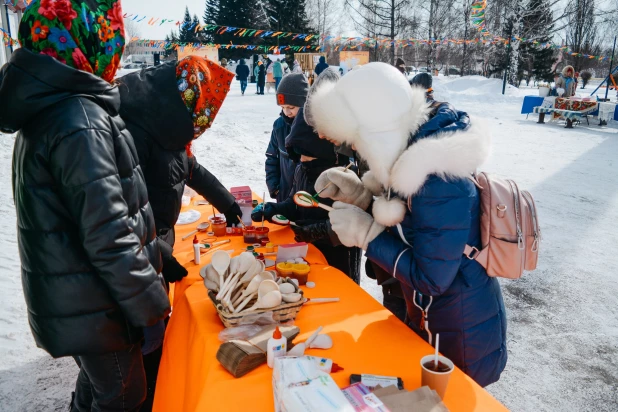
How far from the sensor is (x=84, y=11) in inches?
59.6

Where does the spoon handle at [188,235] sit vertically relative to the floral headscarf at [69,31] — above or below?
below

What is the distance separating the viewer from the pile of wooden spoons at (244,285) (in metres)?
1.72

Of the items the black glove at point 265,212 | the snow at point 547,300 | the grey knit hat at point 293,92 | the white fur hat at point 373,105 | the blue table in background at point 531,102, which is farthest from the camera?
the blue table in background at point 531,102

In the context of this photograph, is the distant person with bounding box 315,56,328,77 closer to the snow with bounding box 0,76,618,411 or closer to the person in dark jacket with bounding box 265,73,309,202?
the snow with bounding box 0,76,618,411

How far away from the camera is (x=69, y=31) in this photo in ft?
4.88

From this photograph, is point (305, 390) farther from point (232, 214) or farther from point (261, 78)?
point (261, 78)

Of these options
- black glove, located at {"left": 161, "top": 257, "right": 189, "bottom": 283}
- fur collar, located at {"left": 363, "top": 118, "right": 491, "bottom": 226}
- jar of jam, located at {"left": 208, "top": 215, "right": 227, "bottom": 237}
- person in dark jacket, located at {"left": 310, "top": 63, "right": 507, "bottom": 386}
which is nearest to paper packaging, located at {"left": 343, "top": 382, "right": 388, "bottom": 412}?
person in dark jacket, located at {"left": 310, "top": 63, "right": 507, "bottom": 386}

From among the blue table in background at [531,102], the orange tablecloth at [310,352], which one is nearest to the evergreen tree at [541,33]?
the blue table in background at [531,102]

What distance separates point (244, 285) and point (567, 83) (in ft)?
47.7

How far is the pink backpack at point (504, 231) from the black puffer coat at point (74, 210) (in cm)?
128

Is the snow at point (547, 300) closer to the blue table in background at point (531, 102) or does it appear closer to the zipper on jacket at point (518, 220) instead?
the zipper on jacket at point (518, 220)

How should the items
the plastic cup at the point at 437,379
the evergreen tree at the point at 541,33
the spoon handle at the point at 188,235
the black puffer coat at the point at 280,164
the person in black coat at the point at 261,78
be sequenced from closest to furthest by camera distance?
1. the plastic cup at the point at 437,379
2. the spoon handle at the point at 188,235
3. the black puffer coat at the point at 280,164
4. the person in black coat at the point at 261,78
5. the evergreen tree at the point at 541,33

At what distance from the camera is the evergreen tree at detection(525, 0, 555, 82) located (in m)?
22.3

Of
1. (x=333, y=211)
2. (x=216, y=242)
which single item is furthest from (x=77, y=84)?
(x=216, y=242)
